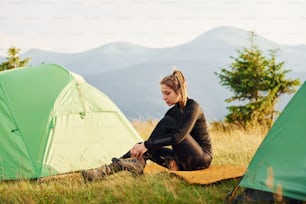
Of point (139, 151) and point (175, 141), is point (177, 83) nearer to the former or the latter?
point (175, 141)

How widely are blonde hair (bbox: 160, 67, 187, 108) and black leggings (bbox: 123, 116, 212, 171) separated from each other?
269 mm

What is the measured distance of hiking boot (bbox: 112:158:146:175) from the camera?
5.95 meters

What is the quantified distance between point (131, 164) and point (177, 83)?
1043 mm

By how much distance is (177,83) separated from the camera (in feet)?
19.8

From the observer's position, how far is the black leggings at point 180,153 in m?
6.01

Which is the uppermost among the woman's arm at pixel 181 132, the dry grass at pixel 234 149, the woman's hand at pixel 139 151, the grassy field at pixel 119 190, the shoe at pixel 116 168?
the woman's arm at pixel 181 132

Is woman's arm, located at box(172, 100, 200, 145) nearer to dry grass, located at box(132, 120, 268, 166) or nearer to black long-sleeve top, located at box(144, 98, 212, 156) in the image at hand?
black long-sleeve top, located at box(144, 98, 212, 156)

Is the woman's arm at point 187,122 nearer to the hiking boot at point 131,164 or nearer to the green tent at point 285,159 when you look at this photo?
the hiking boot at point 131,164

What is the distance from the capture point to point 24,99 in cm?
747

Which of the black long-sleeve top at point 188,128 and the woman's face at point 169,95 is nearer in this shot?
the black long-sleeve top at point 188,128

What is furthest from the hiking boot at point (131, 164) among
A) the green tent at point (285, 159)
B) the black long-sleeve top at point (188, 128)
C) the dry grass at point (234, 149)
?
the dry grass at point (234, 149)

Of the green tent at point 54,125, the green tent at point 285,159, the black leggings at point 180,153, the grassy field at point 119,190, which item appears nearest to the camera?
the green tent at point 285,159

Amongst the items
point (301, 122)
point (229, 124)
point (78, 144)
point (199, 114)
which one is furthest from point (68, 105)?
point (229, 124)

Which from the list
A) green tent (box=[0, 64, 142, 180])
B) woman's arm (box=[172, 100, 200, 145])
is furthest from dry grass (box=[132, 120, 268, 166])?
woman's arm (box=[172, 100, 200, 145])
